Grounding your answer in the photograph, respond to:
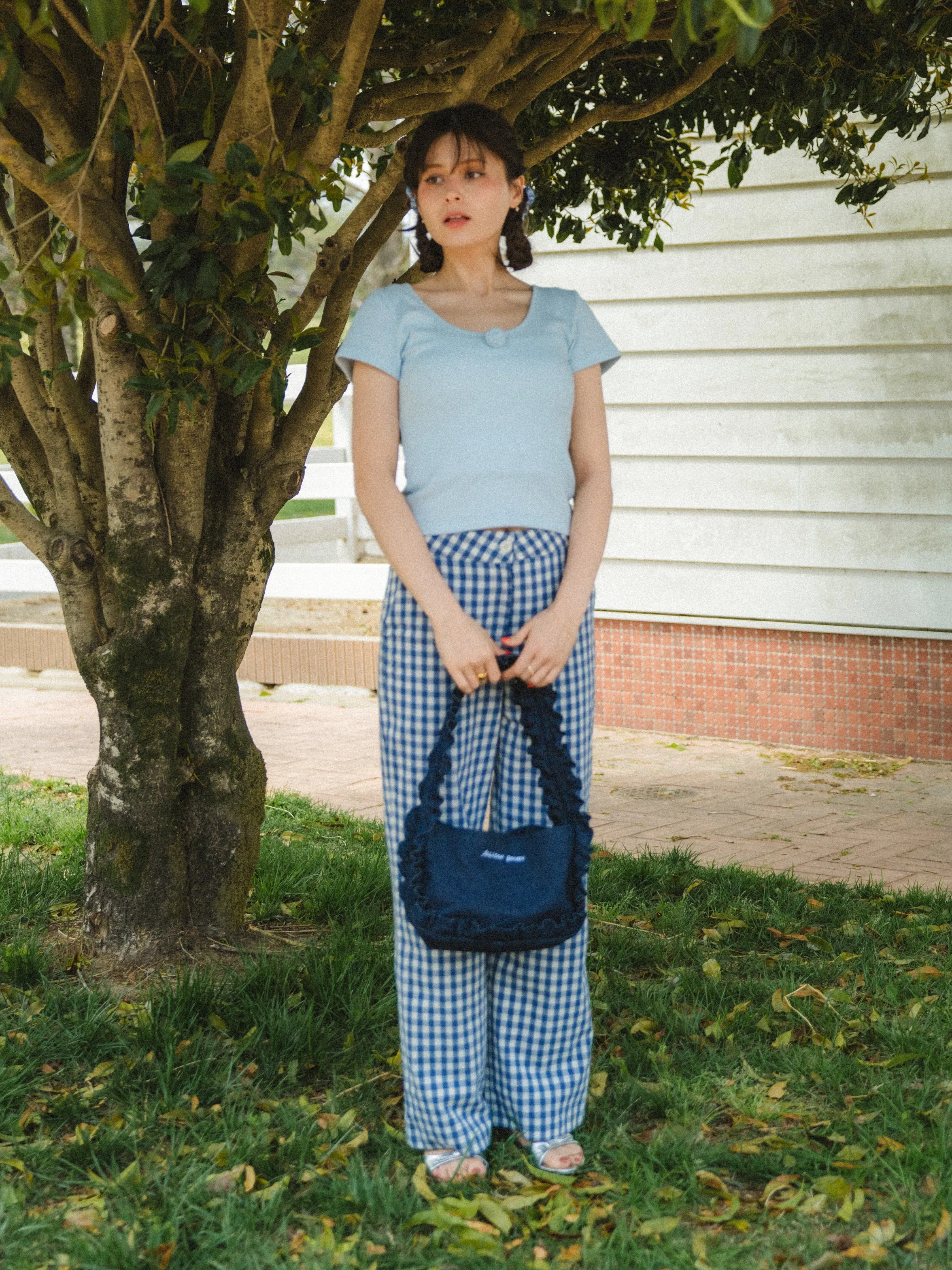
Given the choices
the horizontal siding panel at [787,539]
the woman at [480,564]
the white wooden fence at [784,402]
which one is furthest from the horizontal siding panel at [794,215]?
the woman at [480,564]

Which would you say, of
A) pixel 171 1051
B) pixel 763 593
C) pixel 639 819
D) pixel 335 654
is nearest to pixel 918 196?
pixel 763 593

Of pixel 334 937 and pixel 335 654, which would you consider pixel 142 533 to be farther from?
pixel 335 654

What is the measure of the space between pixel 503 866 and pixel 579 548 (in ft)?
2.10

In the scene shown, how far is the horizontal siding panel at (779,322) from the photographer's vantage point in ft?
23.3

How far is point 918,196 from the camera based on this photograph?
699cm

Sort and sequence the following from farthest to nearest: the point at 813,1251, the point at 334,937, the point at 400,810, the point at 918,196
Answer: the point at 918,196 < the point at 334,937 < the point at 400,810 < the point at 813,1251

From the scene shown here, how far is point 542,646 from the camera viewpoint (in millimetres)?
2576

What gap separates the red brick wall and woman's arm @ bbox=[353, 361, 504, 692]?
514 centimetres

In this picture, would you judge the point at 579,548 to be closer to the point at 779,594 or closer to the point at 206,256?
the point at 206,256

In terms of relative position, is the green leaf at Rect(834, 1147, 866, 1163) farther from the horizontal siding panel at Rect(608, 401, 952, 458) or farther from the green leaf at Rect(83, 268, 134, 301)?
the horizontal siding panel at Rect(608, 401, 952, 458)

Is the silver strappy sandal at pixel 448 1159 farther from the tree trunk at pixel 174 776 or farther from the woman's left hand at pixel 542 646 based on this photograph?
the tree trunk at pixel 174 776

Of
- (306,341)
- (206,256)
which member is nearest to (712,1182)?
(306,341)

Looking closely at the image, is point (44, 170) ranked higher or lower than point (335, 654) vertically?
higher

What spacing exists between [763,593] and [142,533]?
4653mm
